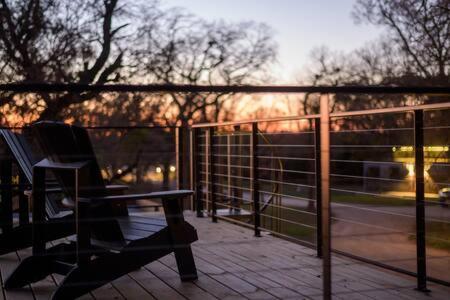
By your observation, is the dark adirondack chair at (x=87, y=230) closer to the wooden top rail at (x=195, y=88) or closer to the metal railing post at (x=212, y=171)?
the wooden top rail at (x=195, y=88)

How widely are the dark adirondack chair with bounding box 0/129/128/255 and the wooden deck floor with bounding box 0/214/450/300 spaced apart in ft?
0.58

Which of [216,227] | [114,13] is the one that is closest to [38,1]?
[114,13]

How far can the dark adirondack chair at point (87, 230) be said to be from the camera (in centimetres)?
249

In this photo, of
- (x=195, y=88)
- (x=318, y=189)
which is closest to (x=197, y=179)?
(x=318, y=189)

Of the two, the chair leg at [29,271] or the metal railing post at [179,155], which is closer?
the chair leg at [29,271]

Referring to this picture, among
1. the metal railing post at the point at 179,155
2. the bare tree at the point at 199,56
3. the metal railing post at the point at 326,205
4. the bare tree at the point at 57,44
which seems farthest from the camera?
the bare tree at the point at 199,56

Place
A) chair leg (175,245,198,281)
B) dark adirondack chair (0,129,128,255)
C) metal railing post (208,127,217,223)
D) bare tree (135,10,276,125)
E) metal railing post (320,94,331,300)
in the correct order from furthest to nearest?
bare tree (135,10,276,125)
metal railing post (208,127,217,223)
dark adirondack chair (0,129,128,255)
chair leg (175,245,198,281)
metal railing post (320,94,331,300)

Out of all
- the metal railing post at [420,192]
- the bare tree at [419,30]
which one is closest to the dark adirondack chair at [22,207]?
the metal railing post at [420,192]

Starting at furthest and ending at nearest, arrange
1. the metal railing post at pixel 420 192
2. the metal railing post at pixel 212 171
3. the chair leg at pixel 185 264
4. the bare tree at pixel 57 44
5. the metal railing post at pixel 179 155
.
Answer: the bare tree at pixel 57 44 < the metal railing post at pixel 179 155 < the metal railing post at pixel 212 171 < the chair leg at pixel 185 264 < the metal railing post at pixel 420 192

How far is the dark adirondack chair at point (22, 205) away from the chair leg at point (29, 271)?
9.3 inches

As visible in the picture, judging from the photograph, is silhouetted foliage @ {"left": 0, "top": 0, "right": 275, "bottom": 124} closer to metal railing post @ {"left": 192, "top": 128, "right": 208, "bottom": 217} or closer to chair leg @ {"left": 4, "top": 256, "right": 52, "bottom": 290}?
metal railing post @ {"left": 192, "top": 128, "right": 208, "bottom": 217}

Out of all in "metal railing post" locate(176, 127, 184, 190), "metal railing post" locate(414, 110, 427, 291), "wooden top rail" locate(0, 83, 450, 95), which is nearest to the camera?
"wooden top rail" locate(0, 83, 450, 95)

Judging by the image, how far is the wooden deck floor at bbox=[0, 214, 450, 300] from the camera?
2783 mm

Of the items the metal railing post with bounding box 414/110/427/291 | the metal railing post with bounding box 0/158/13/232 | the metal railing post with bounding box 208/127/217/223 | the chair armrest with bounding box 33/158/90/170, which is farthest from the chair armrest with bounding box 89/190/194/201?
the metal railing post with bounding box 208/127/217/223
